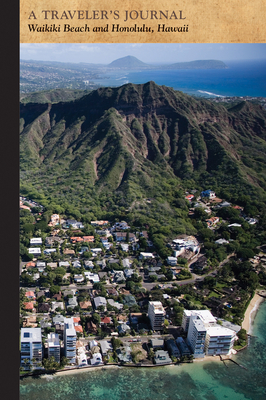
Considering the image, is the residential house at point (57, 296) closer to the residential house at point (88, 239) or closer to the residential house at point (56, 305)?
the residential house at point (56, 305)

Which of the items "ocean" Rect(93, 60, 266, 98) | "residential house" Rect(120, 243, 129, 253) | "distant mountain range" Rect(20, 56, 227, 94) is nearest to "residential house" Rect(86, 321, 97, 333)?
"residential house" Rect(120, 243, 129, 253)

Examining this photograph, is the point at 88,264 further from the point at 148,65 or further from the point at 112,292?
the point at 148,65

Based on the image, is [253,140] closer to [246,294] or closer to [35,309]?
[246,294]

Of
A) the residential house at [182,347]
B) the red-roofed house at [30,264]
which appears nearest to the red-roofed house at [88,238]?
the red-roofed house at [30,264]

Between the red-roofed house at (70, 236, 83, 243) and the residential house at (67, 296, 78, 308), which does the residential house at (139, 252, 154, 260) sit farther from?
the residential house at (67, 296, 78, 308)

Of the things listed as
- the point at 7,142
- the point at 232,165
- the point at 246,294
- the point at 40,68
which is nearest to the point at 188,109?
the point at 232,165

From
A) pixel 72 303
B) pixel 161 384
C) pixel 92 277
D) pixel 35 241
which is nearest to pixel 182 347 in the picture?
pixel 161 384
